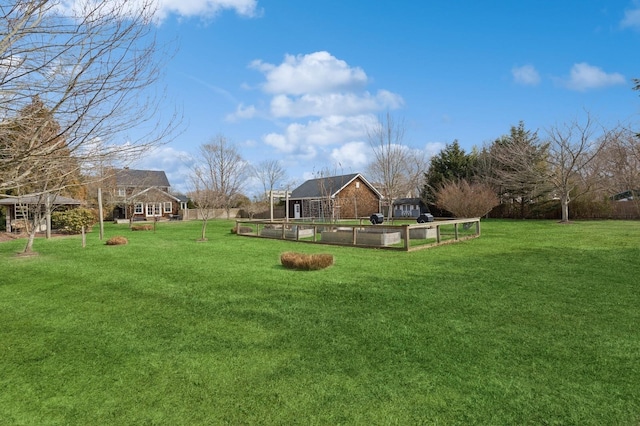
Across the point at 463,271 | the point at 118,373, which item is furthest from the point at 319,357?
the point at 463,271

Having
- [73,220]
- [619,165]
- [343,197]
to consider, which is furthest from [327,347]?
[343,197]

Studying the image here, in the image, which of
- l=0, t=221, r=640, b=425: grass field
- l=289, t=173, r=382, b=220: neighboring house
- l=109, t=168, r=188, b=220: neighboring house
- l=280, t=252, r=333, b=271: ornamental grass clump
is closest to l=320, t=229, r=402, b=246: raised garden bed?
l=280, t=252, r=333, b=271: ornamental grass clump

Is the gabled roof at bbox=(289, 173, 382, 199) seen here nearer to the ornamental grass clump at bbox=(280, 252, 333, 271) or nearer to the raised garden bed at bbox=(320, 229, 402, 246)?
the raised garden bed at bbox=(320, 229, 402, 246)

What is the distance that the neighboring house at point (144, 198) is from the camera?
35.2 metres

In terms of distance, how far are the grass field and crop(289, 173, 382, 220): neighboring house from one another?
2900 centimetres

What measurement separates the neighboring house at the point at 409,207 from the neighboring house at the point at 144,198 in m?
27.8

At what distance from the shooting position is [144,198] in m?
37.0

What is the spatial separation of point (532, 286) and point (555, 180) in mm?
23845

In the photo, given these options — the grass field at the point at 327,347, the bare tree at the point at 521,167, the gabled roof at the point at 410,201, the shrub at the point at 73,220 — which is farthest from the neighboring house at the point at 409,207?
the grass field at the point at 327,347

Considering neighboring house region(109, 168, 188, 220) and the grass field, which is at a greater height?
neighboring house region(109, 168, 188, 220)

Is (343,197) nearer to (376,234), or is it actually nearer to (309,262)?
(376,234)

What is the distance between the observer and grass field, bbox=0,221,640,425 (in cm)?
312

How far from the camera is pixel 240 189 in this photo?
156ft

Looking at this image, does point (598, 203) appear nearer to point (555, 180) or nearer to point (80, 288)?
point (555, 180)
